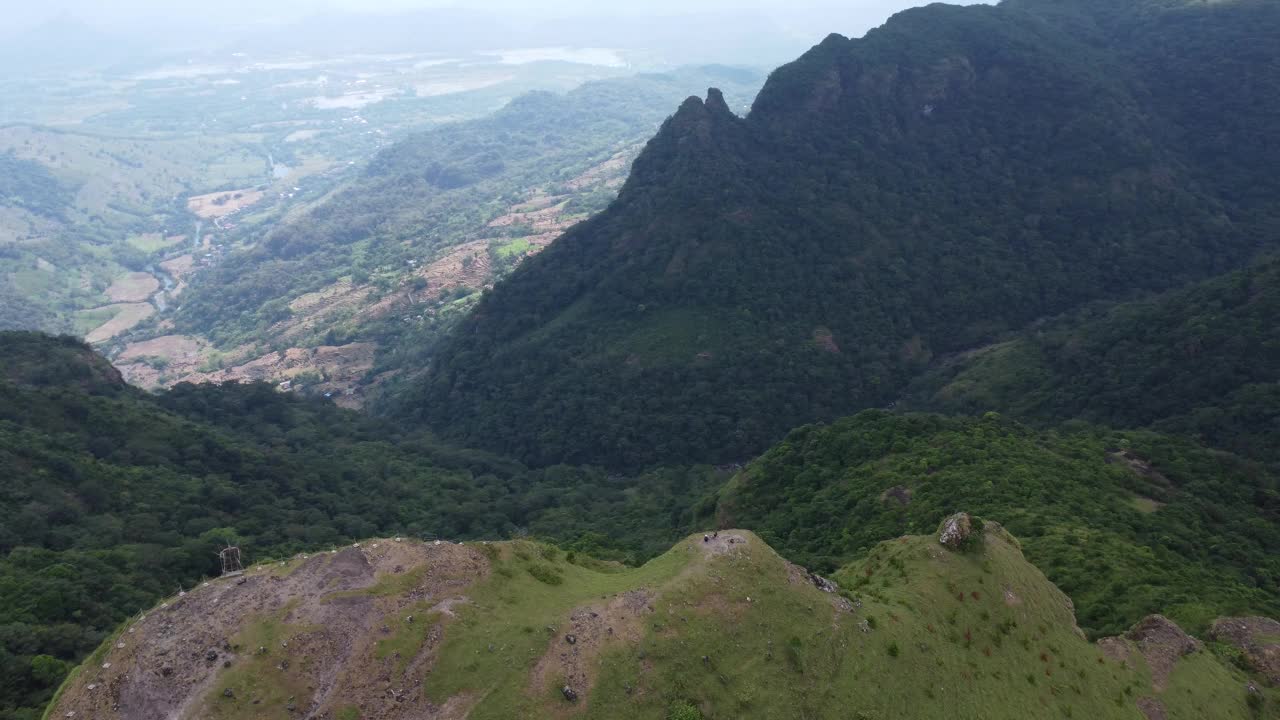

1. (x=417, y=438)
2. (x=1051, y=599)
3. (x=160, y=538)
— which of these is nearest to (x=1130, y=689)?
(x=1051, y=599)

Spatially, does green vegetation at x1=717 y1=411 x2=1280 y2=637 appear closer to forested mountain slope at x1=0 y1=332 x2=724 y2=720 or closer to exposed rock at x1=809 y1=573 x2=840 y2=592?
forested mountain slope at x1=0 y1=332 x2=724 y2=720

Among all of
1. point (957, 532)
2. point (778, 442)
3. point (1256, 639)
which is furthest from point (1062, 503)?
point (778, 442)

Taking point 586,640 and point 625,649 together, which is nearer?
point 625,649

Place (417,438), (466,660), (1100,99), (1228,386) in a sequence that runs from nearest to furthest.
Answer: (466,660) → (1228,386) → (417,438) → (1100,99)

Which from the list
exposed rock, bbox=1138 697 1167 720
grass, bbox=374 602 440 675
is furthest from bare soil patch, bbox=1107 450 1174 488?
grass, bbox=374 602 440 675

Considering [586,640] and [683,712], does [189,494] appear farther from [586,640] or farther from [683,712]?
[683,712]

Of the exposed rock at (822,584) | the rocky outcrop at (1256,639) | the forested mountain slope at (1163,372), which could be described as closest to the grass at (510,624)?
the exposed rock at (822,584)

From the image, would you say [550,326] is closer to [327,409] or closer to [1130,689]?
[327,409]
